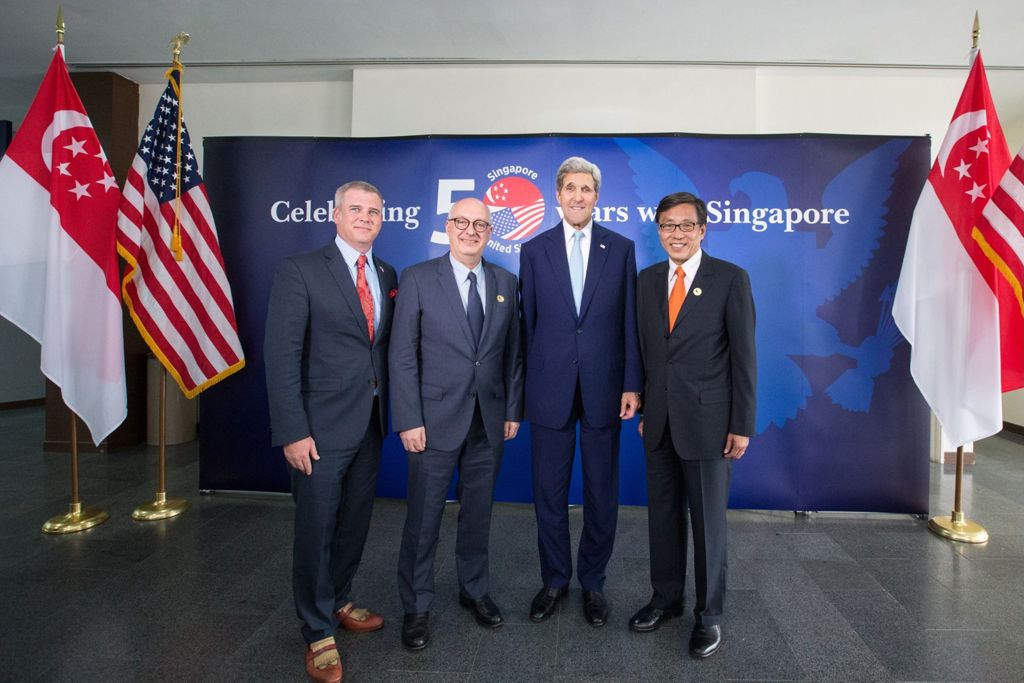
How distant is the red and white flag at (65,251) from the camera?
3158mm

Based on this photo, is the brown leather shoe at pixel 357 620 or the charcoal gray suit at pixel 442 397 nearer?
the charcoal gray suit at pixel 442 397

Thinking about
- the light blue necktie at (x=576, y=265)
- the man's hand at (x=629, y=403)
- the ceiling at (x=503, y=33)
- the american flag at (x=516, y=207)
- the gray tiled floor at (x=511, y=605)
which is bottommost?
the gray tiled floor at (x=511, y=605)

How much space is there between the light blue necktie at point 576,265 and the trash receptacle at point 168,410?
4660mm

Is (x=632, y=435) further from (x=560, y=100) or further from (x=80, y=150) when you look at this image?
(x=80, y=150)

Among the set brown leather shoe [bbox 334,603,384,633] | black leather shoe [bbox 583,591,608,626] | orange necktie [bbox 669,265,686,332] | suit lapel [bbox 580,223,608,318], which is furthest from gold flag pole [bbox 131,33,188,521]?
orange necktie [bbox 669,265,686,332]

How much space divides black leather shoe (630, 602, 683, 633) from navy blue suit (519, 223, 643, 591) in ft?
0.67

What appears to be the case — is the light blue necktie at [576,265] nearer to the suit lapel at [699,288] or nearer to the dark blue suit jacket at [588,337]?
the dark blue suit jacket at [588,337]

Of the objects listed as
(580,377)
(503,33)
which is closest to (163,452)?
(580,377)

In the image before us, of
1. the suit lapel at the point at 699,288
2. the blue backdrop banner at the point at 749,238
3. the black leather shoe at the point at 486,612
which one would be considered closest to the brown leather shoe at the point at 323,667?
the black leather shoe at the point at 486,612

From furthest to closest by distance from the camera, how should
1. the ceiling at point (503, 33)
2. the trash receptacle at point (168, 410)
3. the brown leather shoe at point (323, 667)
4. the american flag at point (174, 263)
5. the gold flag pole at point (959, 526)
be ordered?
the trash receptacle at point (168, 410) < the ceiling at point (503, 33) < the american flag at point (174, 263) < the gold flag pole at point (959, 526) < the brown leather shoe at point (323, 667)

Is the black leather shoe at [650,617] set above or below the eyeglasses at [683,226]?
below

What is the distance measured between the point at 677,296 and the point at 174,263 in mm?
3070

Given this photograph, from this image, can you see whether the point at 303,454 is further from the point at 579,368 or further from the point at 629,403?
the point at 629,403

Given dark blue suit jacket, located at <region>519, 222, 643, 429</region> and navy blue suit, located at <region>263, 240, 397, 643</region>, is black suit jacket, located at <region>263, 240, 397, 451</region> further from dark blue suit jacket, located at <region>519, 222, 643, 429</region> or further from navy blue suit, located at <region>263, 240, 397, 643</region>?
dark blue suit jacket, located at <region>519, 222, 643, 429</region>
